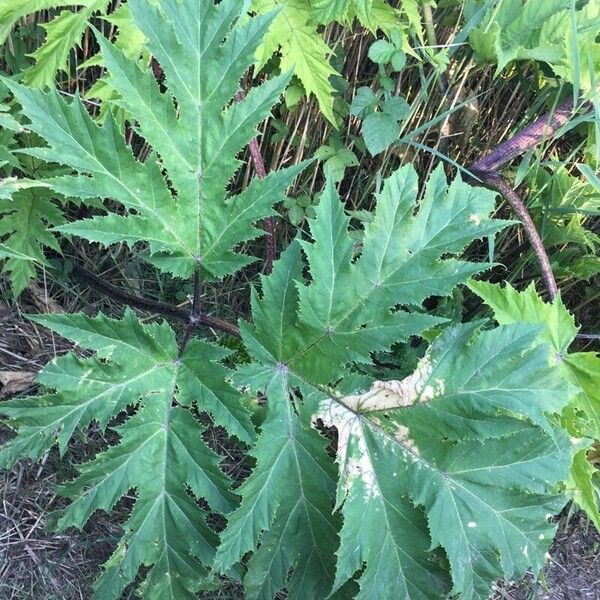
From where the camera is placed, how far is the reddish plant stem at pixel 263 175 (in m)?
1.67

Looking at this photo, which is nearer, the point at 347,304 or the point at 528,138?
the point at 347,304

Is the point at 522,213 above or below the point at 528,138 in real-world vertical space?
below

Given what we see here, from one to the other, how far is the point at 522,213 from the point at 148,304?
104cm

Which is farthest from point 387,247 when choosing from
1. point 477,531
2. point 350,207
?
point 350,207

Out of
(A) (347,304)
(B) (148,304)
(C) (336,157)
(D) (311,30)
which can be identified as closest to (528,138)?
(C) (336,157)

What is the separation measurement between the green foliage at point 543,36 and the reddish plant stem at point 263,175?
61cm

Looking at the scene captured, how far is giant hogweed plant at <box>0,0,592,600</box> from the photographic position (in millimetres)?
1273

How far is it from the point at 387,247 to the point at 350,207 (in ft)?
2.40

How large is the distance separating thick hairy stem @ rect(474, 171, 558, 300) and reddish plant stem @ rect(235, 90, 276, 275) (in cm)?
59

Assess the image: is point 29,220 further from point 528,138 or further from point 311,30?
point 528,138

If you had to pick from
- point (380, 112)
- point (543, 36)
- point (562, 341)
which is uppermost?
point (543, 36)

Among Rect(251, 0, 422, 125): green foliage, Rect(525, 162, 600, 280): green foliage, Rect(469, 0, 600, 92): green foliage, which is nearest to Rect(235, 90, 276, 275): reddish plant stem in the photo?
Rect(251, 0, 422, 125): green foliage

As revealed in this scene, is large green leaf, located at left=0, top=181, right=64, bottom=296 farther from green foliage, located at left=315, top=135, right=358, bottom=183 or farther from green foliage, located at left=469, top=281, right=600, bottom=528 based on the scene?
green foliage, located at left=469, top=281, right=600, bottom=528

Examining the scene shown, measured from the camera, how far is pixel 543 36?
5.30 ft
